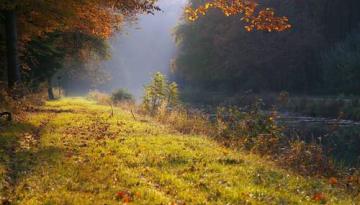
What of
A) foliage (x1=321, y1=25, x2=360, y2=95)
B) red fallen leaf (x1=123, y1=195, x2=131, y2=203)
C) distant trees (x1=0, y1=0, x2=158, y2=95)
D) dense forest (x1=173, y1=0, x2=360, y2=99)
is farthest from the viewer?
dense forest (x1=173, y1=0, x2=360, y2=99)

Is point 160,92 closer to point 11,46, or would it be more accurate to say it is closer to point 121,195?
point 11,46

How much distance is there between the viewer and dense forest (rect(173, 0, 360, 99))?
55.6 m

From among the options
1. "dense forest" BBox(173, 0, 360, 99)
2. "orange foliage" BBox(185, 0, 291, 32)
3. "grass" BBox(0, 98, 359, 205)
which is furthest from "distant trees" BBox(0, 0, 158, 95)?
"dense forest" BBox(173, 0, 360, 99)

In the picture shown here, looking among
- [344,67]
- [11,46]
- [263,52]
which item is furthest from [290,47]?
[11,46]

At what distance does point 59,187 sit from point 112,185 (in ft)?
2.94

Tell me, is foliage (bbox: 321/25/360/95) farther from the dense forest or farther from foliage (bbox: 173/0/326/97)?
foliage (bbox: 173/0/326/97)

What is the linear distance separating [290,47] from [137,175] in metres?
49.1

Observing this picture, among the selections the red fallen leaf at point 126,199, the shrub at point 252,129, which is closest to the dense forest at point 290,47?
the shrub at point 252,129

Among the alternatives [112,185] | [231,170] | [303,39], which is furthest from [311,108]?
[112,185]

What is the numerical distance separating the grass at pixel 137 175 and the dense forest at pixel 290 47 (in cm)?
4120

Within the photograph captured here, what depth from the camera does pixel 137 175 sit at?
30.7ft

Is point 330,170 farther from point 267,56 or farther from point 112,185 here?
point 267,56

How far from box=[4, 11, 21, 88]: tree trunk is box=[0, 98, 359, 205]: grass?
7.71m

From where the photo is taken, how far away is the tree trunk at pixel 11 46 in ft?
69.5
